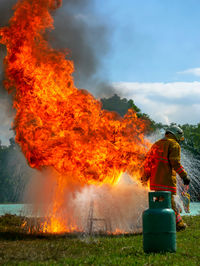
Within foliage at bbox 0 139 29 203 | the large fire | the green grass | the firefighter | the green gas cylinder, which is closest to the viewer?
the green grass

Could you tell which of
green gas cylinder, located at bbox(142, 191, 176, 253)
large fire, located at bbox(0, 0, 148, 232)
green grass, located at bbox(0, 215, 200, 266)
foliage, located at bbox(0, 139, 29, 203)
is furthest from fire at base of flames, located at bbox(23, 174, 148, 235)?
foliage, located at bbox(0, 139, 29, 203)

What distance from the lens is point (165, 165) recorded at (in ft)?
33.2

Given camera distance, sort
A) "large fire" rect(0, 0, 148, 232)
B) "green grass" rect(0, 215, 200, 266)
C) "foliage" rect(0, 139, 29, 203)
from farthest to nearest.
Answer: "foliage" rect(0, 139, 29, 203), "large fire" rect(0, 0, 148, 232), "green grass" rect(0, 215, 200, 266)

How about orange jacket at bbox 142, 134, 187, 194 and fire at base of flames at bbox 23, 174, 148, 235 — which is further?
orange jacket at bbox 142, 134, 187, 194

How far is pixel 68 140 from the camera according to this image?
9688 millimetres

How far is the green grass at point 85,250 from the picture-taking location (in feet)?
20.4

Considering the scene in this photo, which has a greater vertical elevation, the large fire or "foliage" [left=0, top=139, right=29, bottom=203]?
"foliage" [left=0, top=139, right=29, bottom=203]

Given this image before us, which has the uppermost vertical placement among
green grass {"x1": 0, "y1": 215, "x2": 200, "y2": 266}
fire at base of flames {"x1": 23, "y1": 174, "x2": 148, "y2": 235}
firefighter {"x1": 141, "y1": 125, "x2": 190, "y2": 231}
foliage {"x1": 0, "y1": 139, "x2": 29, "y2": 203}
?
foliage {"x1": 0, "y1": 139, "x2": 29, "y2": 203}

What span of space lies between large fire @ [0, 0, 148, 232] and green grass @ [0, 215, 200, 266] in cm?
125

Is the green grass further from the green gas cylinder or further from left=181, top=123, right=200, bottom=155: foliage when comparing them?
left=181, top=123, right=200, bottom=155: foliage

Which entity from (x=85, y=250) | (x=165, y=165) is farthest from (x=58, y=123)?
(x=85, y=250)

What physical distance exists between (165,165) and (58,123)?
9.49 feet

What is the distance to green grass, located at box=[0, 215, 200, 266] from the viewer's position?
6.22 m

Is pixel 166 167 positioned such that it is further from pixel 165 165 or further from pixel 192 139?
pixel 192 139
